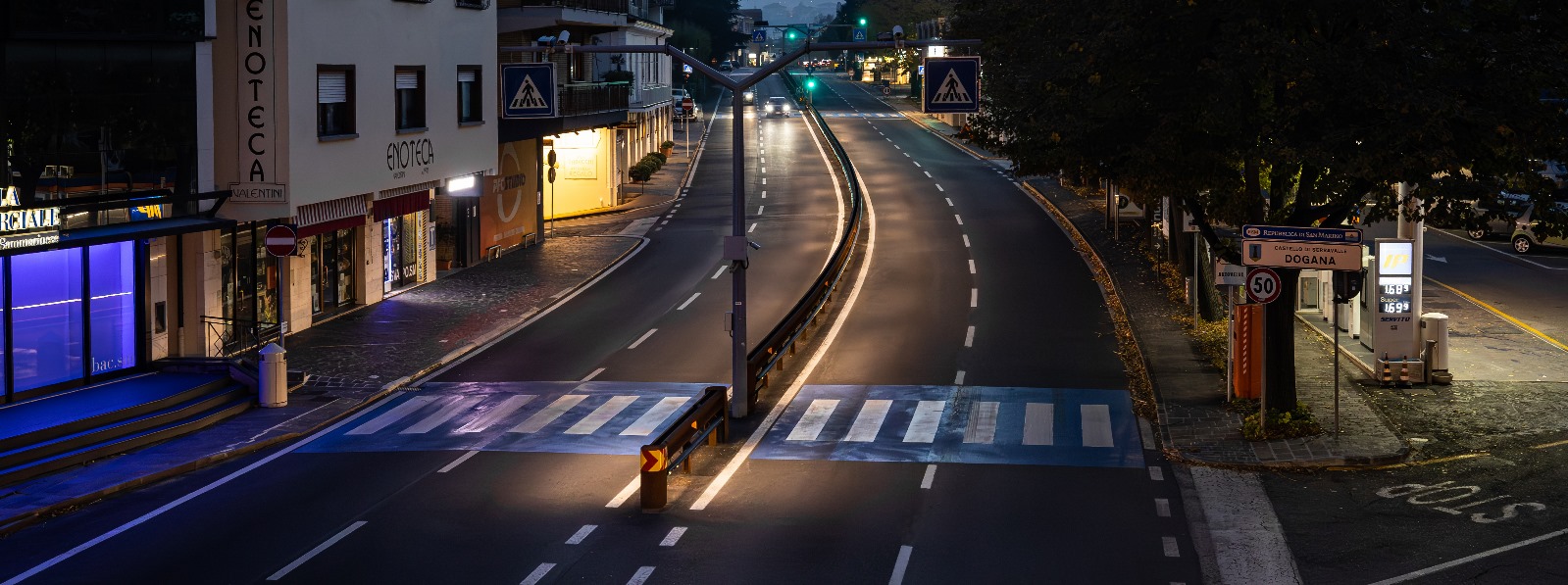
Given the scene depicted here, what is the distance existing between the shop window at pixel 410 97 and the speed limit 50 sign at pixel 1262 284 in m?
19.2

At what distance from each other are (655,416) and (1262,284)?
→ 9390 mm

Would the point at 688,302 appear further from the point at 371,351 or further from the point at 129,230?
the point at 129,230

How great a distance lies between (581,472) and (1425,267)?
3050 centimetres

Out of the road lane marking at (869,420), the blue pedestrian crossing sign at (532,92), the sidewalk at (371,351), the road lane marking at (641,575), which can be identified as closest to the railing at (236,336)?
the sidewalk at (371,351)

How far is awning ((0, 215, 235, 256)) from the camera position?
21.4m

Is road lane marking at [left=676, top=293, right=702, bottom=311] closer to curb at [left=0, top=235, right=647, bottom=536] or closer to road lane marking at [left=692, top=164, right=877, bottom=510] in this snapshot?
curb at [left=0, top=235, right=647, bottom=536]

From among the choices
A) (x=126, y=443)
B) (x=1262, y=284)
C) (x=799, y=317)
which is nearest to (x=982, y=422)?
(x=1262, y=284)

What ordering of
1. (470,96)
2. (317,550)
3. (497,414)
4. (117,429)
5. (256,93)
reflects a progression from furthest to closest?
(470,96) → (256,93) → (497,414) → (117,429) → (317,550)

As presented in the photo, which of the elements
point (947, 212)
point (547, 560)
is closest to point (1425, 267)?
point (947, 212)

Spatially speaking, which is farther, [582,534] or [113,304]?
[113,304]

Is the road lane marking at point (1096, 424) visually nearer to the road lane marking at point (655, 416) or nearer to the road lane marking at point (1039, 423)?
the road lane marking at point (1039, 423)

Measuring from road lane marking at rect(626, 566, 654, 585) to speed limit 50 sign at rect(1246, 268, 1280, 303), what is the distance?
10652mm

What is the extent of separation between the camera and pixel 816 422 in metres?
22.6

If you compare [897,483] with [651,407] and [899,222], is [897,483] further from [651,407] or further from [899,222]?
[899,222]
